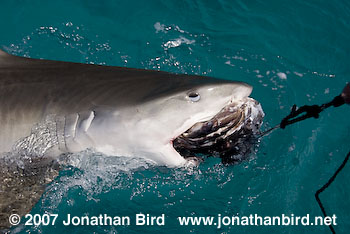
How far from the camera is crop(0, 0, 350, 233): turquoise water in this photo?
8.35 ft

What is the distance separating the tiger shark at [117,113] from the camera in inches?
69.1

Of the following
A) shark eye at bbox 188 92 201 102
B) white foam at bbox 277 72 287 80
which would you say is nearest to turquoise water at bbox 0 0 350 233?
white foam at bbox 277 72 287 80

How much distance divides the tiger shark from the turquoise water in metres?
0.17

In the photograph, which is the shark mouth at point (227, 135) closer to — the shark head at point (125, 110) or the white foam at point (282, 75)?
the shark head at point (125, 110)

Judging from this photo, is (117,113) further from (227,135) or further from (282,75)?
(282,75)

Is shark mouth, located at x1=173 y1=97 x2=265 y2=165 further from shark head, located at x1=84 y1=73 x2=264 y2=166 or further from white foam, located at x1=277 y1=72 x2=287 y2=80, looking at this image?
white foam, located at x1=277 y1=72 x2=287 y2=80

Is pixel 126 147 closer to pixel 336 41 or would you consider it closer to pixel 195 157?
pixel 195 157

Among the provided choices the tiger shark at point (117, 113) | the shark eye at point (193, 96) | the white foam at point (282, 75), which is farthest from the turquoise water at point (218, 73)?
the shark eye at point (193, 96)

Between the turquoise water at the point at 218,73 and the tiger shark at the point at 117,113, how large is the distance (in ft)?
0.56

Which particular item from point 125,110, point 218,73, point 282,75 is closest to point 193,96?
point 125,110

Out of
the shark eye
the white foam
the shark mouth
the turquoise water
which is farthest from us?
the white foam

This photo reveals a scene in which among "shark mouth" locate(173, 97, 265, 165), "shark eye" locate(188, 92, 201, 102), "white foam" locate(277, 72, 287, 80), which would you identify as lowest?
"shark mouth" locate(173, 97, 265, 165)

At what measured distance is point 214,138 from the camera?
1.97 metres

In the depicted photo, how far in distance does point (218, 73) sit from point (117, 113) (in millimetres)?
1774
